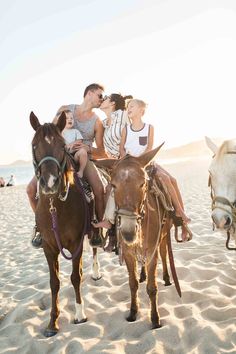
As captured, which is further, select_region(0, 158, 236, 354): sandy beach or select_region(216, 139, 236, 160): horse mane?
select_region(0, 158, 236, 354): sandy beach

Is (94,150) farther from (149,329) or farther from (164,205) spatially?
(149,329)

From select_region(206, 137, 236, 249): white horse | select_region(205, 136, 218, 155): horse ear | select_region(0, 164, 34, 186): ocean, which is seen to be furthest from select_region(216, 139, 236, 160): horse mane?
select_region(0, 164, 34, 186): ocean

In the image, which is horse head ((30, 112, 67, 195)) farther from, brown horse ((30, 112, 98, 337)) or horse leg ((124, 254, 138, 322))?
horse leg ((124, 254, 138, 322))

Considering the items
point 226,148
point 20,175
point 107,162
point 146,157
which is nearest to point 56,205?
point 107,162

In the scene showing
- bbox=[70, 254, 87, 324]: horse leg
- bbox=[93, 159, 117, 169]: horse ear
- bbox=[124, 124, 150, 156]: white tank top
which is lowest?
bbox=[70, 254, 87, 324]: horse leg

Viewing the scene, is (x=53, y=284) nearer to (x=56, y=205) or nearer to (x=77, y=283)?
(x=77, y=283)

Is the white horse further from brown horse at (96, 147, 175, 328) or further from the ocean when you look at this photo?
the ocean

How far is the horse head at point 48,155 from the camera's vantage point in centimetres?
347

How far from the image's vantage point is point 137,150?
4758 millimetres

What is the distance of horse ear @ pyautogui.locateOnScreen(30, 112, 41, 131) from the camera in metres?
3.90

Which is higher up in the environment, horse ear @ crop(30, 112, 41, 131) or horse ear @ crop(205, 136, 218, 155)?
horse ear @ crop(30, 112, 41, 131)

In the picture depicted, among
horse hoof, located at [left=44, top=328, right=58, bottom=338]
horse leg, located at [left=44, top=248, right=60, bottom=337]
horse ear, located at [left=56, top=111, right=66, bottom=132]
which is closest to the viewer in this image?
horse ear, located at [left=56, top=111, right=66, bottom=132]

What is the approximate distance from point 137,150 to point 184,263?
262 cm

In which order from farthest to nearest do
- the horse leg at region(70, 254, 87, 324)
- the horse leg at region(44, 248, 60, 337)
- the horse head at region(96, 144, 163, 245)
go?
the horse leg at region(70, 254, 87, 324) → the horse leg at region(44, 248, 60, 337) → the horse head at region(96, 144, 163, 245)
